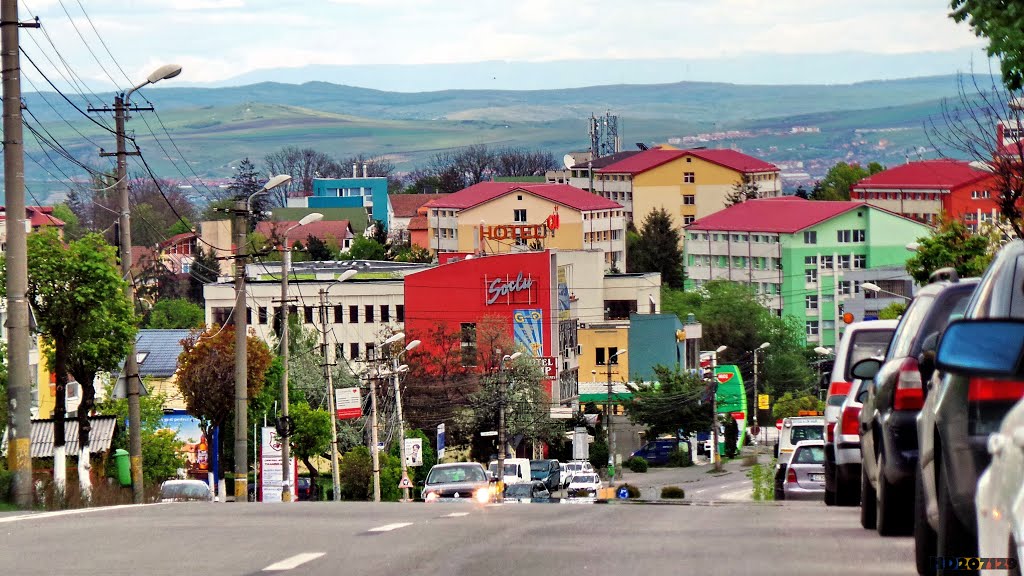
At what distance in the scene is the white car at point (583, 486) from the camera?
61188mm

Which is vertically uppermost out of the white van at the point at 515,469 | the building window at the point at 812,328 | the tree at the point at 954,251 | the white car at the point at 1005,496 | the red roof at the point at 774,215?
the red roof at the point at 774,215

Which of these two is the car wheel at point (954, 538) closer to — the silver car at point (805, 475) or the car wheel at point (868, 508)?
the car wheel at point (868, 508)

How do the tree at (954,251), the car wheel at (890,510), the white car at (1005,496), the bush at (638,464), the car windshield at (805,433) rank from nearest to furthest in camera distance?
the white car at (1005,496) → the car wheel at (890,510) → the car windshield at (805,433) → the tree at (954,251) → the bush at (638,464)

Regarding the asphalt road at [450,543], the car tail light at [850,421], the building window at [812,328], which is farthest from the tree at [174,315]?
the car tail light at [850,421]

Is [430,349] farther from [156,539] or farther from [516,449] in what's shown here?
[156,539]

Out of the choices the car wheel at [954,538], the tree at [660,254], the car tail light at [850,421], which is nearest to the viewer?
the car wheel at [954,538]

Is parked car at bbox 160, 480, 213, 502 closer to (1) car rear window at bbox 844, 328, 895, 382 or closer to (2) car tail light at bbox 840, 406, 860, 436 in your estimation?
(1) car rear window at bbox 844, 328, 895, 382

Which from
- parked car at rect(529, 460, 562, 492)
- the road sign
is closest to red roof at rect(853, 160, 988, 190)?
parked car at rect(529, 460, 562, 492)

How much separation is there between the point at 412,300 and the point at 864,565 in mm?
93484

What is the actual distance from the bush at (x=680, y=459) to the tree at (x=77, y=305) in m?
51.9

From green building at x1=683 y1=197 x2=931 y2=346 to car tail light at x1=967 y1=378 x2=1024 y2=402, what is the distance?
5437 inches

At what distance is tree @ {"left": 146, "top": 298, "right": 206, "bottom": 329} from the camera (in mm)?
130750

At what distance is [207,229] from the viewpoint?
497ft

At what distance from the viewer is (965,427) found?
688cm
